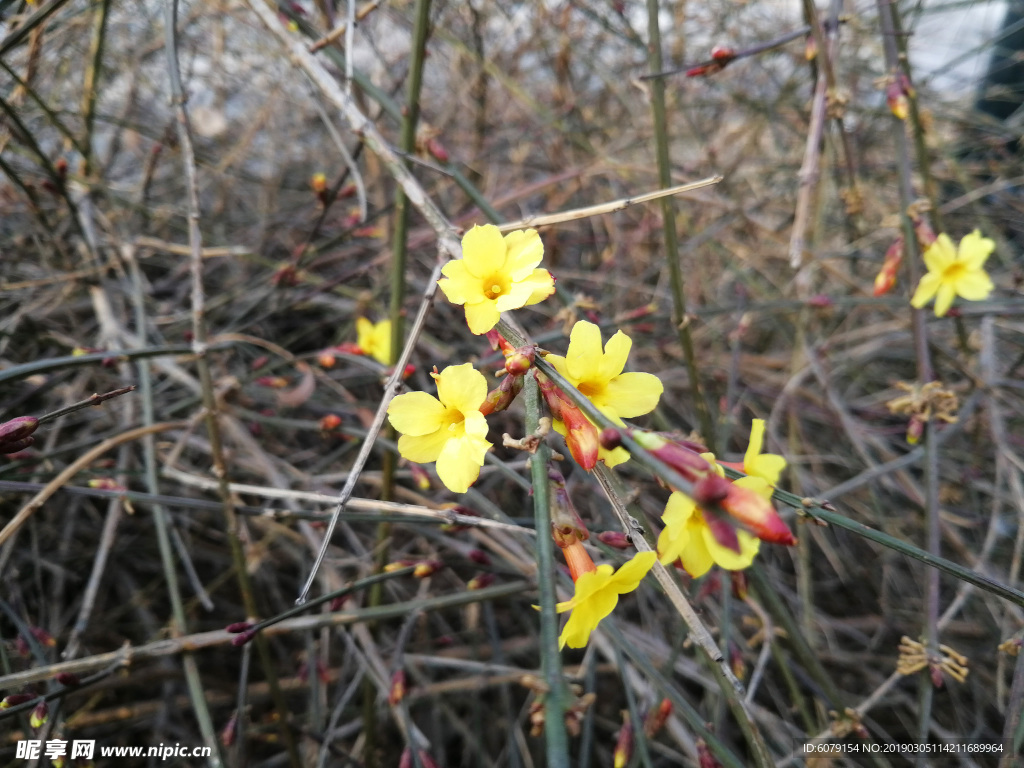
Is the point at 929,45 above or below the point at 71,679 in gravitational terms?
above

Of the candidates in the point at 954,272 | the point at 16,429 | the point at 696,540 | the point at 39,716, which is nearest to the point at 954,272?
the point at 954,272

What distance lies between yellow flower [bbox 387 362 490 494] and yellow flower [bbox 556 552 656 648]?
0.17 meters

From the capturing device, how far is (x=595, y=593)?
0.73 meters

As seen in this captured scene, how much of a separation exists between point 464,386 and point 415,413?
3.2 inches

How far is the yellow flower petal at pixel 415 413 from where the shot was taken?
2.60 ft

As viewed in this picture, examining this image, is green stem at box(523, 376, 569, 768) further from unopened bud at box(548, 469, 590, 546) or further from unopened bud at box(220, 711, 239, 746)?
unopened bud at box(220, 711, 239, 746)

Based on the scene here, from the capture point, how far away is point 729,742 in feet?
5.59

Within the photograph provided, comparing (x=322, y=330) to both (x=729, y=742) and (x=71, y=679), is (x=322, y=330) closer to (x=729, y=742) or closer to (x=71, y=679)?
(x=71, y=679)

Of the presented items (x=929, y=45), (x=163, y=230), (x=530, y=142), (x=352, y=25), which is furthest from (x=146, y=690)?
(x=929, y=45)

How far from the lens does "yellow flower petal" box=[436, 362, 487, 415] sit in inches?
30.1

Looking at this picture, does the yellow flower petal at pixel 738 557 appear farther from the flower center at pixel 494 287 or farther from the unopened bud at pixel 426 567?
the unopened bud at pixel 426 567

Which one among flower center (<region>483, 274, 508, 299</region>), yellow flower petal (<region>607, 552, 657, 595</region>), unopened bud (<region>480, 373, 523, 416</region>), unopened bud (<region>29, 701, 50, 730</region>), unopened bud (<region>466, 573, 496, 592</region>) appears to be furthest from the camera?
unopened bud (<region>466, 573, 496, 592</region>)

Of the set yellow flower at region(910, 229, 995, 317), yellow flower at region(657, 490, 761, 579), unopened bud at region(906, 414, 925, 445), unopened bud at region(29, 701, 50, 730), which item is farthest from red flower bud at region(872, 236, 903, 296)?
unopened bud at region(29, 701, 50, 730)

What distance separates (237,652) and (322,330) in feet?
3.74
